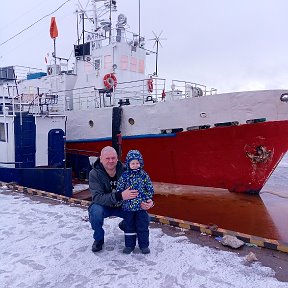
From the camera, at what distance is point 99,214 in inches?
144

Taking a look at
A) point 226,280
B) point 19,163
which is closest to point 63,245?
point 226,280

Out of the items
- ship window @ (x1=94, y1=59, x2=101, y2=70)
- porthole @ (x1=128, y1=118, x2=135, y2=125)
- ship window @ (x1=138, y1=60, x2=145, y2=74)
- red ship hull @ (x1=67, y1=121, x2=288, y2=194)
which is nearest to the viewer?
red ship hull @ (x1=67, y1=121, x2=288, y2=194)

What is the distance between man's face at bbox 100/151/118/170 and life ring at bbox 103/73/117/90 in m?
8.12

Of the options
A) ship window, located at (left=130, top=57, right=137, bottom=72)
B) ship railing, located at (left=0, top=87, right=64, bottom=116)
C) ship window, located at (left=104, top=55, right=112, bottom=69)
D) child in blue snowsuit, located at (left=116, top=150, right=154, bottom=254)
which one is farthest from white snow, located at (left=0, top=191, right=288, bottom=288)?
ship window, located at (left=130, top=57, right=137, bottom=72)

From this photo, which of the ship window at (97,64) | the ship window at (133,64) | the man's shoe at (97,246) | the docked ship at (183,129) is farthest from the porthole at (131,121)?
the man's shoe at (97,246)

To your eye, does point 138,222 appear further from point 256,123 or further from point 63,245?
point 256,123

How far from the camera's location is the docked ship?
9.05 m

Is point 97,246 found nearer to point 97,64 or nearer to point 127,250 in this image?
point 127,250

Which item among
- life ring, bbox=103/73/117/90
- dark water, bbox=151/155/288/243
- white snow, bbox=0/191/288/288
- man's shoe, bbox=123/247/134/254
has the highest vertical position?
life ring, bbox=103/73/117/90

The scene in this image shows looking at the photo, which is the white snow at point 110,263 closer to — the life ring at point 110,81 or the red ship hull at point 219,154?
the red ship hull at point 219,154

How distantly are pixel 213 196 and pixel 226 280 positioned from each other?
6.85 metres

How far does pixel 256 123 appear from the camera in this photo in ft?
29.5

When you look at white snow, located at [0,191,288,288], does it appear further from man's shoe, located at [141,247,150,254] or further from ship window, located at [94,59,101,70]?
ship window, located at [94,59,101,70]

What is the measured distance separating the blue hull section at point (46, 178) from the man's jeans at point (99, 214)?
4.75m
